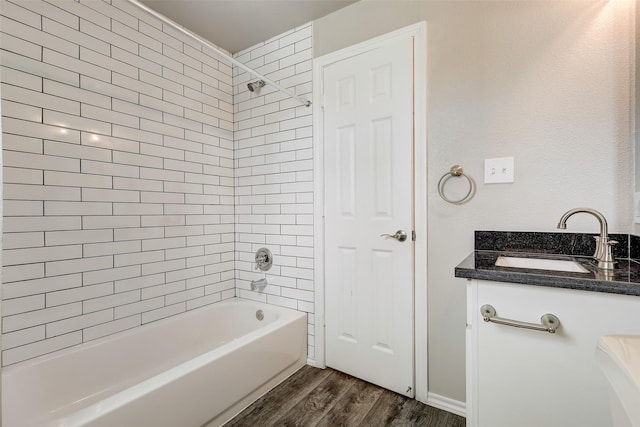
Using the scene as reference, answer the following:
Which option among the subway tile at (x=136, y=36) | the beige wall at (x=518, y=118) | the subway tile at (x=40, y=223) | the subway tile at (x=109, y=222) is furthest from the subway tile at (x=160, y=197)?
the beige wall at (x=518, y=118)

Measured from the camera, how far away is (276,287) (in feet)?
8.20

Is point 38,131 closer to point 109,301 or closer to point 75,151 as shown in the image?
point 75,151

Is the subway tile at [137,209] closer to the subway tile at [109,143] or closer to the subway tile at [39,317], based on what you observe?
the subway tile at [109,143]

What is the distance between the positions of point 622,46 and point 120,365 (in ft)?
9.84

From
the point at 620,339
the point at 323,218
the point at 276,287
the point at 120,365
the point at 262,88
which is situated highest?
the point at 262,88

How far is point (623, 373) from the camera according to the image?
1.82ft

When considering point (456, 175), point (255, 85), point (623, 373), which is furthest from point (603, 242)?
point (255, 85)

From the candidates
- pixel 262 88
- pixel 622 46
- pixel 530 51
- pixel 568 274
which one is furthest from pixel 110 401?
pixel 622 46

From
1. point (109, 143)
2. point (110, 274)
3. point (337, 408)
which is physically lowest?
point (337, 408)

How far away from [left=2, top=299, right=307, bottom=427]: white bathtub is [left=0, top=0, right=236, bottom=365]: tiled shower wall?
0.11 m

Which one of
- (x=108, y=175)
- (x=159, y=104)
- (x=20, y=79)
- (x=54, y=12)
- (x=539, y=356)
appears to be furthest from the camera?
(x=159, y=104)

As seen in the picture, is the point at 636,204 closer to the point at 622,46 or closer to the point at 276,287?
the point at 622,46

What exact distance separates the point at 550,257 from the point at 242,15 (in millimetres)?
2341

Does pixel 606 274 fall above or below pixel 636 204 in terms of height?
below
